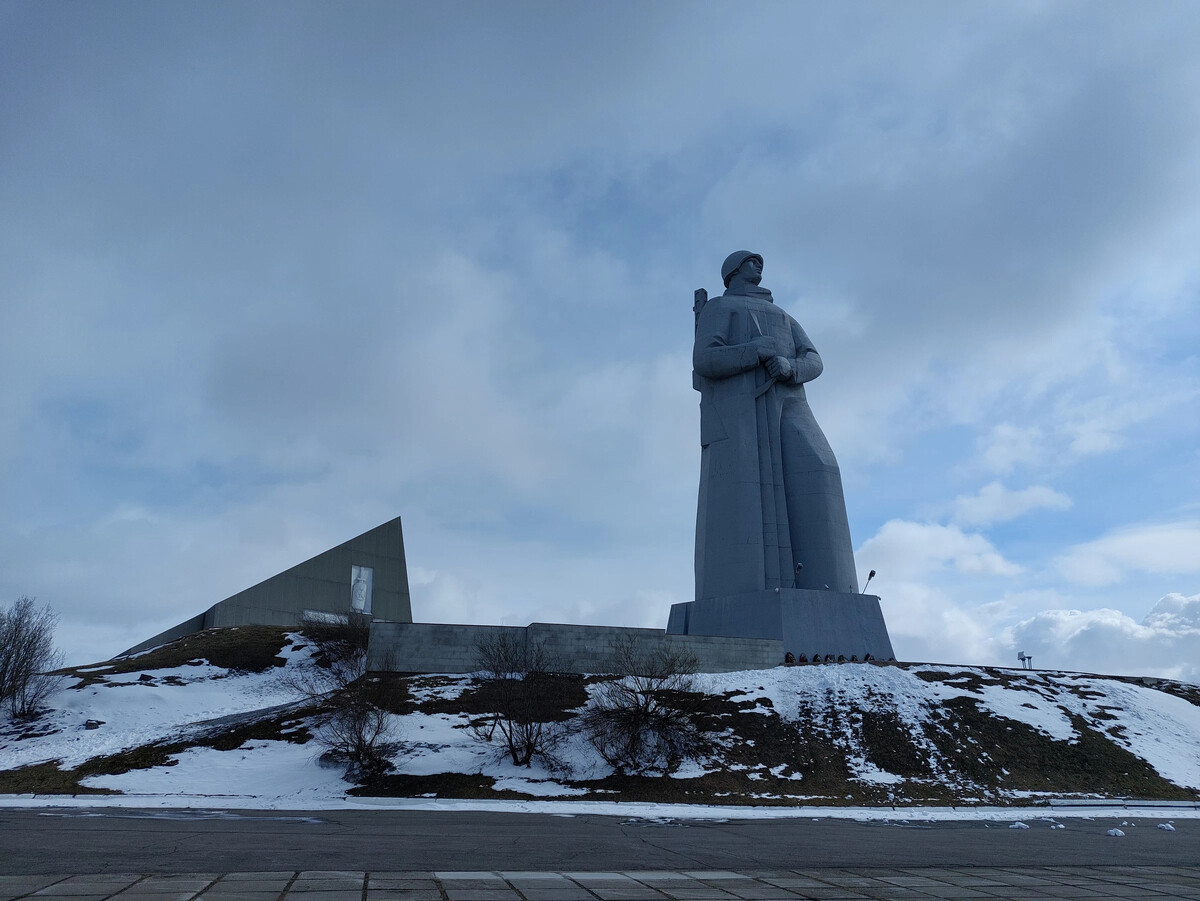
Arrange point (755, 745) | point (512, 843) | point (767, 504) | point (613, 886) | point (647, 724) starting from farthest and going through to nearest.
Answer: point (767, 504), point (755, 745), point (647, 724), point (512, 843), point (613, 886)

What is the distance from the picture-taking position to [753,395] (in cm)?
3288

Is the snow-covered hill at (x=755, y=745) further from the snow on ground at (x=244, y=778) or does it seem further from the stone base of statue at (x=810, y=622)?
the stone base of statue at (x=810, y=622)

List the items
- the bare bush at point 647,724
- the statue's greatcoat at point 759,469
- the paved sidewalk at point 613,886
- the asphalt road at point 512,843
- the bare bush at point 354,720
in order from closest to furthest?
the paved sidewalk at point 613,886, the asphalt road at point 512,843, the bare bush at point 354,720, the bare bush at point 647,724, the statue's greatcoat at point 759,469

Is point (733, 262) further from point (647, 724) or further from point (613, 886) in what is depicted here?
point (613, 886)

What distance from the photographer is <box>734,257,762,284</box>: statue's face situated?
35406 mm

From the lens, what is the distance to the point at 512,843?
951 cm

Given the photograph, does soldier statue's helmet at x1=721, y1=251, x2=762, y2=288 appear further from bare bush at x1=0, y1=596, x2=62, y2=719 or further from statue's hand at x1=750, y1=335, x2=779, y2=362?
bare bush at x1=0, y1=596, x2=62, y2=719

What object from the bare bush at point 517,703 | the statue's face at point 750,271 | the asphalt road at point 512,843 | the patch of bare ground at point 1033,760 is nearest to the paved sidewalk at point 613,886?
the asphalt road at point 512,843

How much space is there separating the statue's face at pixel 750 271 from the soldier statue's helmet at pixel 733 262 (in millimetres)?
106

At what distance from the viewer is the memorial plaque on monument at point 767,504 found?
29.1 m

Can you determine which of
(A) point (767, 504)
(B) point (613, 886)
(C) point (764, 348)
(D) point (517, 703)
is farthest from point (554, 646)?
(B) point (613, 886)

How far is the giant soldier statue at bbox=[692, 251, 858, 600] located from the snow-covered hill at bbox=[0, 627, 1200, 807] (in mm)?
Answer: 5303

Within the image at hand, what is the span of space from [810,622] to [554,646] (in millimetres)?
8908

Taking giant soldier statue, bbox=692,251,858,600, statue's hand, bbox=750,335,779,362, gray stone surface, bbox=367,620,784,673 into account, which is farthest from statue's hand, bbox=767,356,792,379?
gray stone surface, bbox=367,620,784,673
